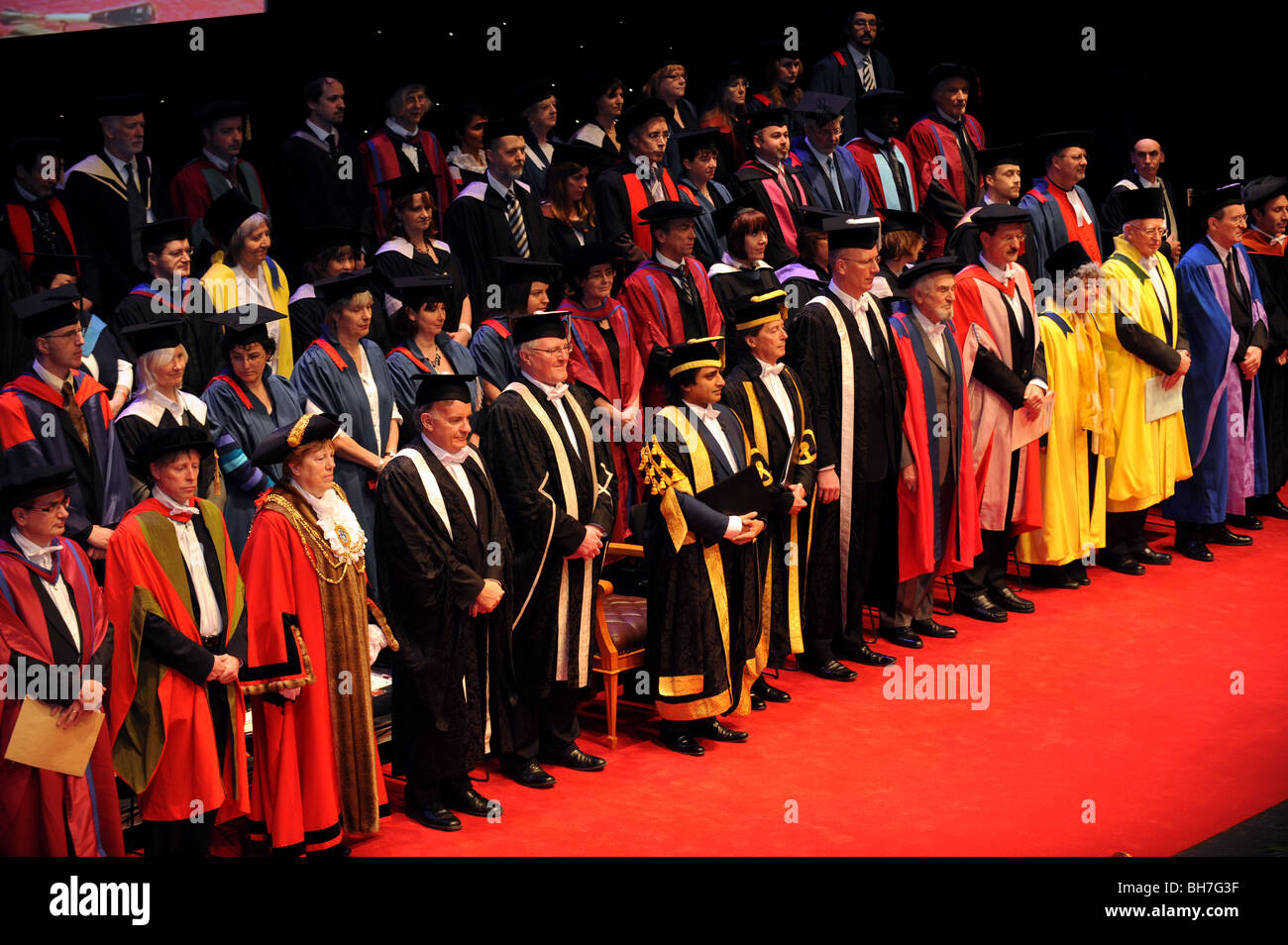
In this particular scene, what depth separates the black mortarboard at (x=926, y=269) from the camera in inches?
292

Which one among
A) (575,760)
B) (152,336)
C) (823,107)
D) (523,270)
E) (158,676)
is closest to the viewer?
(158,676)

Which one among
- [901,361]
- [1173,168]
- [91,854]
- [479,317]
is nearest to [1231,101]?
[1173,168]

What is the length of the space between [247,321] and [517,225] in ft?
7.24

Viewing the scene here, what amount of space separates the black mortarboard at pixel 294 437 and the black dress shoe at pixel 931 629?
3.75 metres

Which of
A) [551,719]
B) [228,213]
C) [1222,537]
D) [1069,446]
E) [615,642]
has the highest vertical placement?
[228,213]

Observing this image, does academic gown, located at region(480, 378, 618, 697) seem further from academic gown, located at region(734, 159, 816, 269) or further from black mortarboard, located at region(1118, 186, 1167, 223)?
black mortarboard, located at region(1118, 186, 1167, 223)

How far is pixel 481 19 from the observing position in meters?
10.4


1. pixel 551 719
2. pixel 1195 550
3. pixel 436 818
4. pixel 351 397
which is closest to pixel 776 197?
pixel 1195 550

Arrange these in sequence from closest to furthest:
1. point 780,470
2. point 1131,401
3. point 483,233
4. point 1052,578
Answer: point 780,470
point 483,233
point 1052,578
point 1131,401

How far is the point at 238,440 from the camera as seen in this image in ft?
20.0

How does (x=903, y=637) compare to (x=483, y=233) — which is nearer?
(x=903, y=637)

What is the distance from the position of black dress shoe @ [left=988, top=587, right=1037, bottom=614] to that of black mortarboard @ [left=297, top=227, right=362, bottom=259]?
386cm

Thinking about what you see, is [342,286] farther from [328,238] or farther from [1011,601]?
[1011,601]
